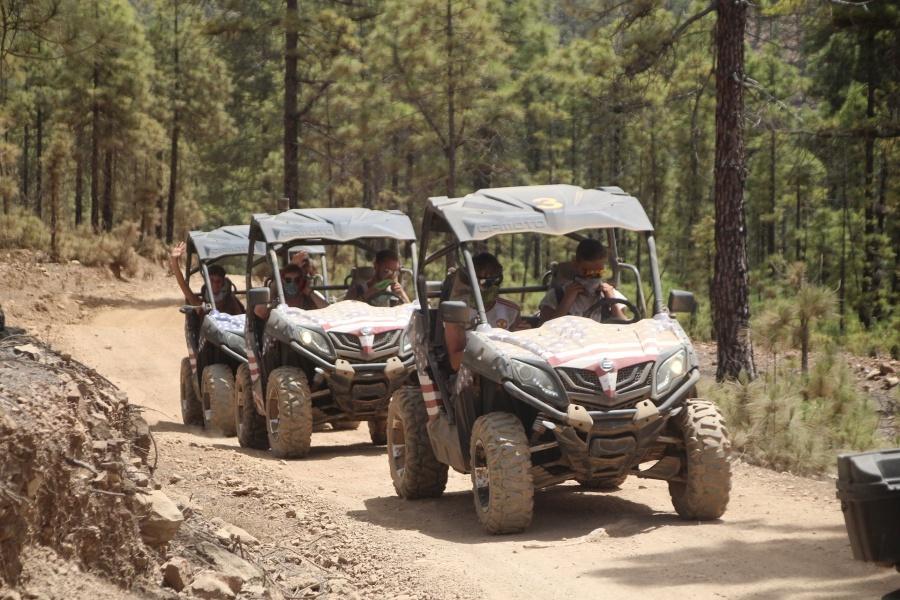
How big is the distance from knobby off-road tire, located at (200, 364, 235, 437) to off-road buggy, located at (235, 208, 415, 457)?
1.12 m

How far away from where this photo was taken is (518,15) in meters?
38.6

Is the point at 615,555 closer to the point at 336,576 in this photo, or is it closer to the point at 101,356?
the point at 336,576

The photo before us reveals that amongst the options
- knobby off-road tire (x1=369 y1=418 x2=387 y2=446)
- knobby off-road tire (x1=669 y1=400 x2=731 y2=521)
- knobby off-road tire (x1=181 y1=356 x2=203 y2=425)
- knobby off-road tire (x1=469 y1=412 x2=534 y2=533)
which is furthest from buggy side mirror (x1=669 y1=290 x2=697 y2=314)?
knobby off-road tire (x1=181 y1=356 x2=203 y2=425)

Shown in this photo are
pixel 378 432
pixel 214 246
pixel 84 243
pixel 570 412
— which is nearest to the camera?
pixel 570 412

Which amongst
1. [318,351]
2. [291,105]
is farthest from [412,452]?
[291,105]

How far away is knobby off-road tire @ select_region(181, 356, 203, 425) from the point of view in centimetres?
1608

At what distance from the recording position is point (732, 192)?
47.1 feet

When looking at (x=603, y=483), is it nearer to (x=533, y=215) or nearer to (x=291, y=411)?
(x=533, y=215)

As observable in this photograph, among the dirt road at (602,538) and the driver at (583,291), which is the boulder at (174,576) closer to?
the dirt road at (602,538)

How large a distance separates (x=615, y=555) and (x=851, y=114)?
993 inches

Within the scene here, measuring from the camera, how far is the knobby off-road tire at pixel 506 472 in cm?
772

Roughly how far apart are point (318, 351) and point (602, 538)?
4769mm

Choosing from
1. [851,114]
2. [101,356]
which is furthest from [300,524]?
[851,114]

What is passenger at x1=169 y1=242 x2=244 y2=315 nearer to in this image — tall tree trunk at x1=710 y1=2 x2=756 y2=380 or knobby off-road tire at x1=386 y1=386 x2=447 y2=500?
tall tree trunk at x1=710 y1=2 x2=756 y2=380
